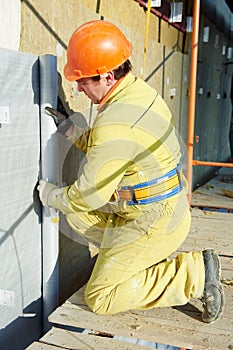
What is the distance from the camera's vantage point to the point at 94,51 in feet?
7.54

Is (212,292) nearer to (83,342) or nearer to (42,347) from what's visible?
(83,342)

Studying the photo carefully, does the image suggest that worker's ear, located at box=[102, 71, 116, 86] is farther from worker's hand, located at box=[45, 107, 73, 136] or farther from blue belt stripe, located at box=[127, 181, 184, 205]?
blue belt stripe, located at box=[127, 181, 184, 205]

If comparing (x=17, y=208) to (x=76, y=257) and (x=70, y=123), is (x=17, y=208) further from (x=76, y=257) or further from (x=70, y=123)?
(x=76, y=257)

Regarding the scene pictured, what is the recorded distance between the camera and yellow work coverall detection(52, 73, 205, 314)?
7.35 ft

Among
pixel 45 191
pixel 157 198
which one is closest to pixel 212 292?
pixel 157 198

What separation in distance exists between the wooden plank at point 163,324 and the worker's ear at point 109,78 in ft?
4.02

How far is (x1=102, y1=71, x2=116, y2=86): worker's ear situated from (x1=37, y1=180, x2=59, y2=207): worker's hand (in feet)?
2.07

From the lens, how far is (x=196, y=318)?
Answer: 8.19 feet

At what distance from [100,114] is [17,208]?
0.65 meters

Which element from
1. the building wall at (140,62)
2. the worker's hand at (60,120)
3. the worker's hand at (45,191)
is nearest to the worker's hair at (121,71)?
the worker's hand at (60,120)

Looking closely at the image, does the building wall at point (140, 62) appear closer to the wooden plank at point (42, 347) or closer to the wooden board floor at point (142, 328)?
the wooden board floor at point (142, 328)

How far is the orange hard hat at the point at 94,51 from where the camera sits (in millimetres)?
2301

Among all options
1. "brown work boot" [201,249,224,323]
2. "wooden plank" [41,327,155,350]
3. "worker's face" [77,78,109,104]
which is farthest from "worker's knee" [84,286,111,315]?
"worker's face" [77,78,109,104]

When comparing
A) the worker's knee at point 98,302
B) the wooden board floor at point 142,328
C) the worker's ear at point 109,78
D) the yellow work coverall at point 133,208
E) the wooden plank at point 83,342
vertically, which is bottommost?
the wooden plank at point 83,342
